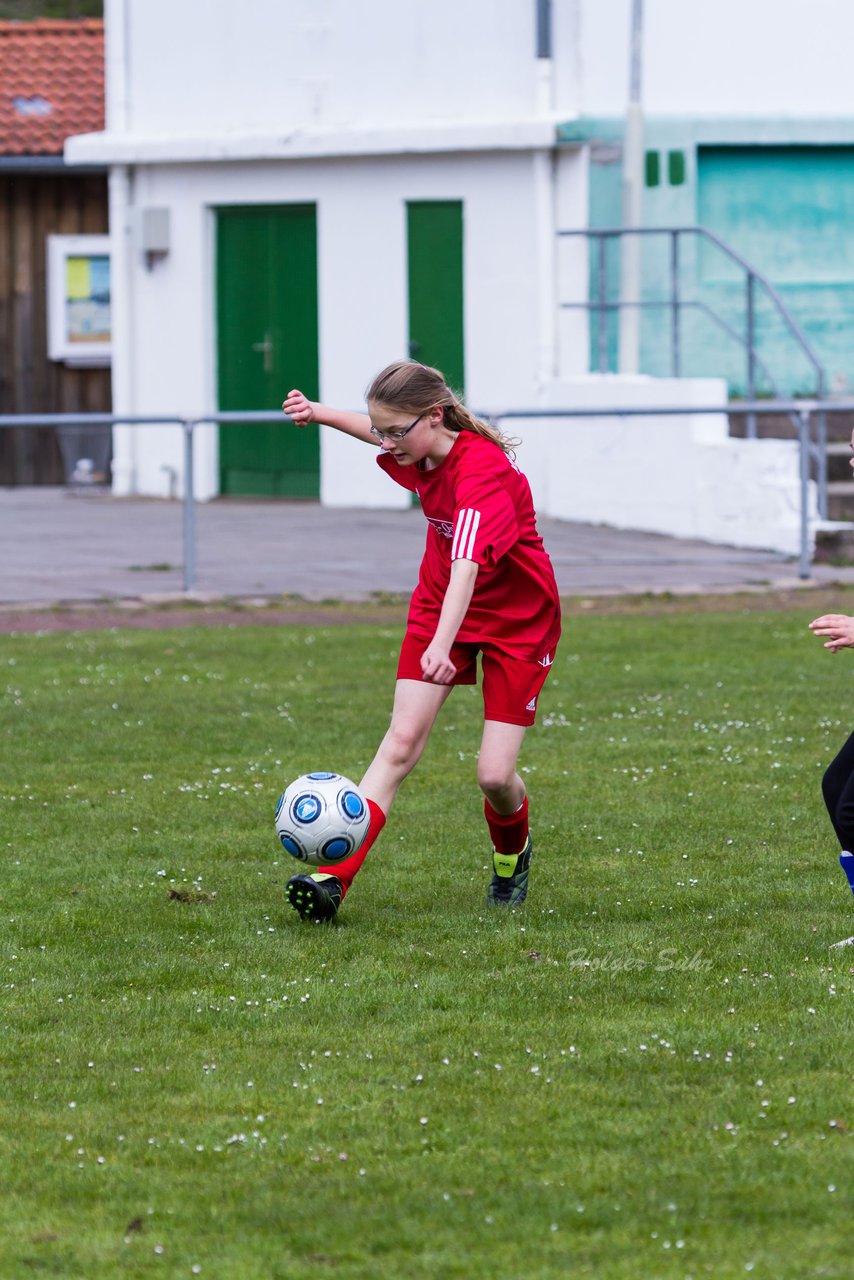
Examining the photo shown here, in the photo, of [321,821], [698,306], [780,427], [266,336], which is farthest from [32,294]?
[321,821]

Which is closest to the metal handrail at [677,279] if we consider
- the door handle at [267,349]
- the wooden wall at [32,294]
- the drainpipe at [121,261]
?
the door handle at [267,349]

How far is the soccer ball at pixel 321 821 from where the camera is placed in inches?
255

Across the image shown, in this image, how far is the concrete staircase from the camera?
17.3 m

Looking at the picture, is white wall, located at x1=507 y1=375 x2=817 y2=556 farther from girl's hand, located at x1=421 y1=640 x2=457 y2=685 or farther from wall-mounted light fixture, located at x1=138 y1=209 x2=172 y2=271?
girl's hand, located at x1=421 y1=640 x2=457 y2=685

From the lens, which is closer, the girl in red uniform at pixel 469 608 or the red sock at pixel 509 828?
the girl in red uniform at pixel 469 608

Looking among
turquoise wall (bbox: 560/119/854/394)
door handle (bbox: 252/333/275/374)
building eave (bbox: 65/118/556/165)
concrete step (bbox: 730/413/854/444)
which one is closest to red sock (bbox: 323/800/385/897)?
concrete step (bbox: 730/413/854/444)

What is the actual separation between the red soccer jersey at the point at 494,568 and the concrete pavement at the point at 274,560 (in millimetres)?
8920

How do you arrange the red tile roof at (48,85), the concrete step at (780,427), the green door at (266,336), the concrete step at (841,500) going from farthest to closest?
the red tile roof at (48,85)
the green door at (266,336)
the concrete step at (780,427)
the concrete step at (841,500)

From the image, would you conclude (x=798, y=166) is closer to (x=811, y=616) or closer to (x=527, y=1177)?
(x=811, y=616)

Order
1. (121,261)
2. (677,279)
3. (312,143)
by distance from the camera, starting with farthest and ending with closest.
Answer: (121,261), (312,143), (677,279)

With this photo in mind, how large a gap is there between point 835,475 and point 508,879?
13.1m

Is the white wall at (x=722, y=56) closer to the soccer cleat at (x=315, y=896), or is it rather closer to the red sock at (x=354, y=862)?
the red sock at (x=354, y=862)

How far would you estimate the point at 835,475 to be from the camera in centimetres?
1919

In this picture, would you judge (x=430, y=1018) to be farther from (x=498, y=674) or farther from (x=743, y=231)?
(x=743, y=231)
